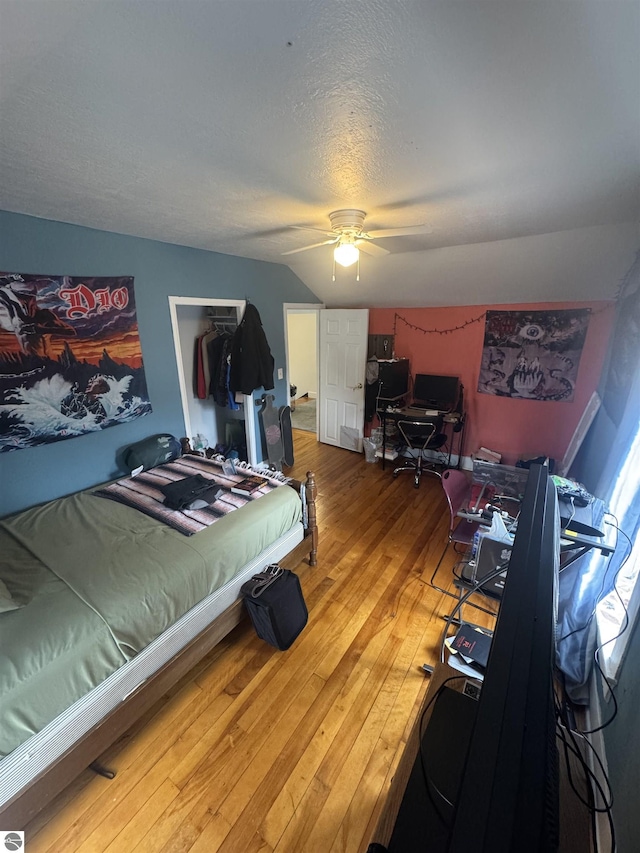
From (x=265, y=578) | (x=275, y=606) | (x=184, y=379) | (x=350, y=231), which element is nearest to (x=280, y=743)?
(x=275, y=606)

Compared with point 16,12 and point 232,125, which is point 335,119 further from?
point 16,12

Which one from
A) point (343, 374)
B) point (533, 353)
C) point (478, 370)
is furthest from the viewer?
point (343, 374)

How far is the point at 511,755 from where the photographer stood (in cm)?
44

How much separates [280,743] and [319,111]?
252cm

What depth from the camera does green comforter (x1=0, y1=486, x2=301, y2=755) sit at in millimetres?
1243

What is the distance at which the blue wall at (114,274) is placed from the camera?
212cm

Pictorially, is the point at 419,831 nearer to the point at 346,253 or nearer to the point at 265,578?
the point at 265,578

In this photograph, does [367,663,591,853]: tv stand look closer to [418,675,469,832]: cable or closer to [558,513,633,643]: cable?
[418,675,469,832]: cable

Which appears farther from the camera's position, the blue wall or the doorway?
the doorway

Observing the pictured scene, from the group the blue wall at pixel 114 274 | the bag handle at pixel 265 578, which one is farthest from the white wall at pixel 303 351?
the bag handle at pixel 265 578

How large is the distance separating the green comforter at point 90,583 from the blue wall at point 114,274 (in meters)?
0.23

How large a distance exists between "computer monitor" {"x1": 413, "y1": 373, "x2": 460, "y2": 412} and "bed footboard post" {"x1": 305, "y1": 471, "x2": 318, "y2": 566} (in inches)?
88.8

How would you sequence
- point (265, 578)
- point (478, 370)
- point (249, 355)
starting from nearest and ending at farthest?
point (265, 578) → point (249, 355) → point (478, 370)

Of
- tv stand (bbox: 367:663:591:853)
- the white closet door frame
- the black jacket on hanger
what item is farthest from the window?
the white closet door frame
